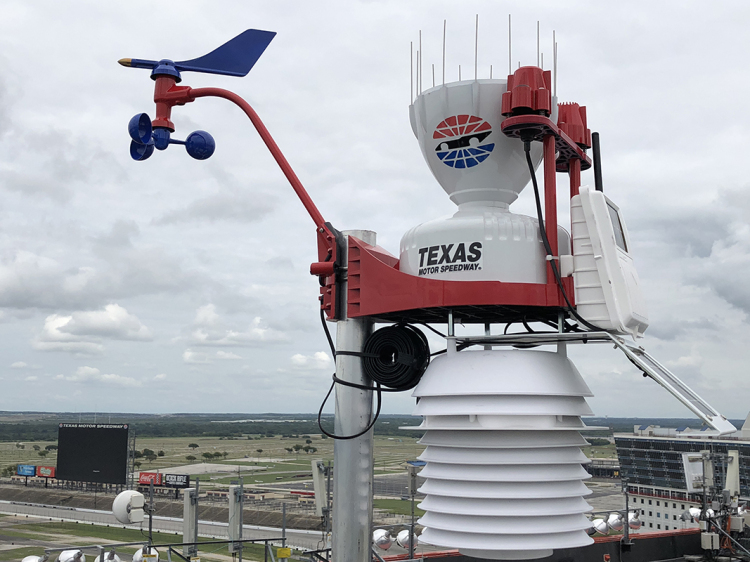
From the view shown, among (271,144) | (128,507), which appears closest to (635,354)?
(271,144)

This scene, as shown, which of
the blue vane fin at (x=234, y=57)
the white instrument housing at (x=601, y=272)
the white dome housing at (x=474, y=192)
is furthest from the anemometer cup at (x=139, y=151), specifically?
the white instrument housing at (x=601, y=272)

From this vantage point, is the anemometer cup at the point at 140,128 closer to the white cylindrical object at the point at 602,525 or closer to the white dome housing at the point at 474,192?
the white dome housing at the point at 474,192

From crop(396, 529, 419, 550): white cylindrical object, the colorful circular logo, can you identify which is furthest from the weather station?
crop(396, 529, 419, 550): white cylindrical object

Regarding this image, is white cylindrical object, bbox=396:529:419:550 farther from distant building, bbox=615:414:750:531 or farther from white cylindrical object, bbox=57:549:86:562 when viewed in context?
distant building, bbox=615:414:750:531

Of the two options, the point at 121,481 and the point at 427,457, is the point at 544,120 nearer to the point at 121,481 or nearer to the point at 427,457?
the point at 427,457

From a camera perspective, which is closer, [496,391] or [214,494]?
[496,391]

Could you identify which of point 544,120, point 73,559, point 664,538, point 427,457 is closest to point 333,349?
point 427,457

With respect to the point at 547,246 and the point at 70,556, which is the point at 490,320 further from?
the point at 70,556
